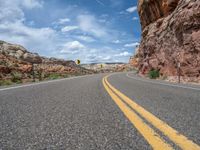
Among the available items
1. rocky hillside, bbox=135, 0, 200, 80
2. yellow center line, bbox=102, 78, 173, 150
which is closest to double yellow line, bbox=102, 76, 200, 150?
yellow center line, bbox=102, 78, 173, 150

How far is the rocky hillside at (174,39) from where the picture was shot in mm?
20594

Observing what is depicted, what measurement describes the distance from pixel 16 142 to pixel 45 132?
45 cm

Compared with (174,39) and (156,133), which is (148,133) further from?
(174,39)

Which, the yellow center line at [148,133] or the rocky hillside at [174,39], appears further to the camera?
the rocky hillside at [174,39]

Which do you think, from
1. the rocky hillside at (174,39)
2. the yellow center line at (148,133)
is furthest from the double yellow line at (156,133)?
the rocky hillside at (174,39)

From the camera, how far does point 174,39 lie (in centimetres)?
2539

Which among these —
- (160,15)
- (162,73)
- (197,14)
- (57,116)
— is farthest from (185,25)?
(57,116)

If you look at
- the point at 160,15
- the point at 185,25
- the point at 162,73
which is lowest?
the point at 162,73

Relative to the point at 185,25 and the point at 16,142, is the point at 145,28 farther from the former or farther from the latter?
the point at 16,142

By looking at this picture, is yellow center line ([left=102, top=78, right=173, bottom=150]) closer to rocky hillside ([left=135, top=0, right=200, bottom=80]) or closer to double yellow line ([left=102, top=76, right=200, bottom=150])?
double yellow line ([left=102, top=76, right=200, bottom=150])

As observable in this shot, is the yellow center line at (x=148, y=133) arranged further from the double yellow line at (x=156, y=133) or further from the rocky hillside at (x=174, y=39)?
the rocky hillside at (x=174, y=39)

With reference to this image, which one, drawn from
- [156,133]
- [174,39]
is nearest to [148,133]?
[156,133]

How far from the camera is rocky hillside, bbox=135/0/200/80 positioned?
811 inches

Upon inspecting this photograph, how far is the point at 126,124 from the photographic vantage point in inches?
130
